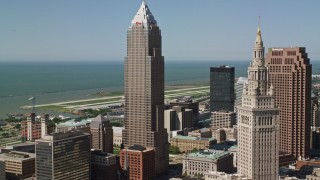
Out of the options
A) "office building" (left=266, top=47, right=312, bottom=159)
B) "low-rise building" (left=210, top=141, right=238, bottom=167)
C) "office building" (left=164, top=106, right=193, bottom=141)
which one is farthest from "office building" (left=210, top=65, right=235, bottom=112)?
"office building" (left=266, top=47, right=312, bottom=159)

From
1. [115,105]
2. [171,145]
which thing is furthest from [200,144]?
[115,105]

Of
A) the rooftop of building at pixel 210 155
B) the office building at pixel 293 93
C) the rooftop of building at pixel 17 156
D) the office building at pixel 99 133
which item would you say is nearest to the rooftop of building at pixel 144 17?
the office building at pixel 99 133

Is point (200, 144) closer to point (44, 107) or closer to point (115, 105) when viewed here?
point (115, 105)

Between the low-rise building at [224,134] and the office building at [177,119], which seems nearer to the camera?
the low-rise building at [224,134]

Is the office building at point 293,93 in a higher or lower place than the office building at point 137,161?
higher

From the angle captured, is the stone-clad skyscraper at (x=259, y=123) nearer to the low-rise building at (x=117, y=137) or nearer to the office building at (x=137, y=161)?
the office building at (x=137, y=161)

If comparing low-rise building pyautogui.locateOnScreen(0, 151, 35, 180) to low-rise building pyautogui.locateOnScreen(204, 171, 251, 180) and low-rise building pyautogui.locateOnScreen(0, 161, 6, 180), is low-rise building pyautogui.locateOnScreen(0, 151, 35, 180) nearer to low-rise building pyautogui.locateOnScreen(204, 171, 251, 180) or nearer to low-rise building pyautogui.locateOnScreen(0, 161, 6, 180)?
low-rise building pyautogui.locateOnScreen(0, 161, 6, 180)
